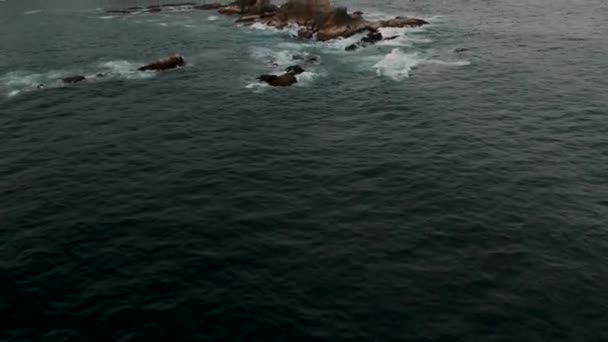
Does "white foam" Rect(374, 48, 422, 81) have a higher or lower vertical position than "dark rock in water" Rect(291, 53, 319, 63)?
lower

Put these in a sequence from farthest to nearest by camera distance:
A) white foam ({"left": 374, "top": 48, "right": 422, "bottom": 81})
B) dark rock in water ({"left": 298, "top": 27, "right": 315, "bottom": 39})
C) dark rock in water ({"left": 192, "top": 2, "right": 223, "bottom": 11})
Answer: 1. dark rock in water ({"left": 192, "top": 2, "right": 223, "bottom": 11})
2. dark rock in water ({"left": 298, "top": 27, "right": 315, "bottom": 39})
3. white foam ({"left": 374, "top": 48, "right": 422, "bottom": 81})

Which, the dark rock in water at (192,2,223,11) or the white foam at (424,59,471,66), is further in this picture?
the dark rock in water at (192,2,223,11)

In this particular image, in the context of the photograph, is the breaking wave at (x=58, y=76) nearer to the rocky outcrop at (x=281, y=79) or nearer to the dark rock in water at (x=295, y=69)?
the rocky outcrop at (x=281, y=79)

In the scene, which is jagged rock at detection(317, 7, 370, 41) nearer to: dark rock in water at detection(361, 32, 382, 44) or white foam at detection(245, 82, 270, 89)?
dark rock in water at detection(361, 32, 382, 44)

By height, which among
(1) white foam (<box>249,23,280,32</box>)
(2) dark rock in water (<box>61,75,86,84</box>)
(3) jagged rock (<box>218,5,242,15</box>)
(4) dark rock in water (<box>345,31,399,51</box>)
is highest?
(3) jagged rock (<box>218,5,242,15</box>)

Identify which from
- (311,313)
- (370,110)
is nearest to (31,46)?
(370,110)

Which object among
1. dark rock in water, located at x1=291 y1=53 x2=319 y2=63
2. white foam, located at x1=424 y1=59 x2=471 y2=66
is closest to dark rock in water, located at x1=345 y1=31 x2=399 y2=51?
dark rock in water, located at x1=291 y1=53 x2=319 y2=63

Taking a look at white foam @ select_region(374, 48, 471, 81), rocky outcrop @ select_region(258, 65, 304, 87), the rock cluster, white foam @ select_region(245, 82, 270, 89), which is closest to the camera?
white foam @ select_region(245, 82, 270, 89)
